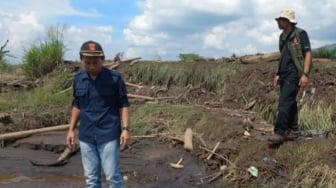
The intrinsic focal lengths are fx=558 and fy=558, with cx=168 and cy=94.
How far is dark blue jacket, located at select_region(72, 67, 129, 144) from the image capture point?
5.60 m

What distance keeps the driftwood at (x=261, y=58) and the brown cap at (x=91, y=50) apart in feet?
28.5

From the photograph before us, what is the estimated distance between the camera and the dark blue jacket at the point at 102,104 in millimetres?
5602

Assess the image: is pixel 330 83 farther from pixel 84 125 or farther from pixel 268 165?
pixel 84 125

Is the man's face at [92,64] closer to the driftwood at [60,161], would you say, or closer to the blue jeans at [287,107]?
the blue jeans at [287,107]

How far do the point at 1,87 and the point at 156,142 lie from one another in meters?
7.67

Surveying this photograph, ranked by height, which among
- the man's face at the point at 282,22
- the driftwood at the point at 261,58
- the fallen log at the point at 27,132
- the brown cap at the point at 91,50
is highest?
the man's face at the point at 282,22

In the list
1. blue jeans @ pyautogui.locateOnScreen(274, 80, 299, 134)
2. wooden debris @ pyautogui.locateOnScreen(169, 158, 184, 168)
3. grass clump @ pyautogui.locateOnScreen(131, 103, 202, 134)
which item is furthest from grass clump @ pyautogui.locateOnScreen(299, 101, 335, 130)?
wooden debris @ pyautogui.locateOnScreen(169, 158, 184, 168)

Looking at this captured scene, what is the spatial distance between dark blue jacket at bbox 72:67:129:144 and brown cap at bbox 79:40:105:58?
0.23m

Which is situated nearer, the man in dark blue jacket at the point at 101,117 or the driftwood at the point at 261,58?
the man in dark blue jacket at the point at 101,117

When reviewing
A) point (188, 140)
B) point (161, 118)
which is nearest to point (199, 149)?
point (188, 140)

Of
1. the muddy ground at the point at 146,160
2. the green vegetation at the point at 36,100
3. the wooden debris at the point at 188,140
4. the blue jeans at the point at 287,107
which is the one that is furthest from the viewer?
Result: the green vegetation at the point at 36,100

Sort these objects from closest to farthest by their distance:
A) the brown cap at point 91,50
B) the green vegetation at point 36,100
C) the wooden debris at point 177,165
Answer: the brown cap at point 91,50 < the wooden debris at point 177,165 < the green vegetation at point 36,100

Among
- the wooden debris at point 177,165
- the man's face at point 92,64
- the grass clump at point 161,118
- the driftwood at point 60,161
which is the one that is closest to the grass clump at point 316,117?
the grass clump at point 161,118

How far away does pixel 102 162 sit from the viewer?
5.64m
